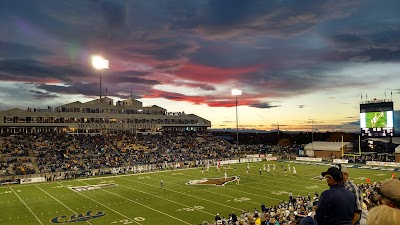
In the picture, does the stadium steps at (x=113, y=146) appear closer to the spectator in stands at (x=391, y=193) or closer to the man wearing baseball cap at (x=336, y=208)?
the man wearing baseball cap at (x=336, y=208)

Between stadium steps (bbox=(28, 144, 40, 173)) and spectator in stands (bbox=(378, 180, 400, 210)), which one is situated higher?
spectator in stands (bbox=(378, 180, 400, 210))

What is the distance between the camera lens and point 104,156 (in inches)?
2191

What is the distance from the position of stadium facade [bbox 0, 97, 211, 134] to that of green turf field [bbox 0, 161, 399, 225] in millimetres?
25963

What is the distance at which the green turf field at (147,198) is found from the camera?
2428 cm

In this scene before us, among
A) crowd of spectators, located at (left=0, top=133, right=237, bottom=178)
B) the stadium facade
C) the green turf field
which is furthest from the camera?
the stadium facade

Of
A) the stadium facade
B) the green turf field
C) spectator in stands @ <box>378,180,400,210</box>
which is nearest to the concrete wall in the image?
the green turf field

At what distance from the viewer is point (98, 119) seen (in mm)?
71438

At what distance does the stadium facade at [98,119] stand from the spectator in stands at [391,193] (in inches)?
2610

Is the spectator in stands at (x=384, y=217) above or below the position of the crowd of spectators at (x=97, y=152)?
above

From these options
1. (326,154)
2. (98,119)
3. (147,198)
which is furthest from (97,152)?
(326,154)

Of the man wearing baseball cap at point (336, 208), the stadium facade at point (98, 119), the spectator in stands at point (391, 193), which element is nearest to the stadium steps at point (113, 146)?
the stadium facade at point (98, 119)

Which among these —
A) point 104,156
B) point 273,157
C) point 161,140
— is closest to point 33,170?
point 104,156

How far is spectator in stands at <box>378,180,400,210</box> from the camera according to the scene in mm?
2879

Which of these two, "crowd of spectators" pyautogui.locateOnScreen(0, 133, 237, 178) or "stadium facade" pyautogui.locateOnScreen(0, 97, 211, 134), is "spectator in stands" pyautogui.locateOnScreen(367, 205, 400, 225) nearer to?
"crowd of spectators" pyautogui.locateOnScreen(0, 133, 237, 178)
